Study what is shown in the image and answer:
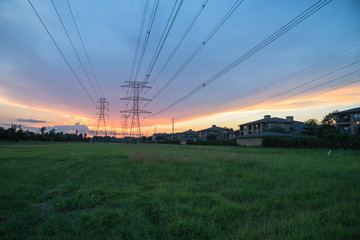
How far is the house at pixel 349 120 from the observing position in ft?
167

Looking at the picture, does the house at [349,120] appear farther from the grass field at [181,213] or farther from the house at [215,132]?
the grass field at [181,213]

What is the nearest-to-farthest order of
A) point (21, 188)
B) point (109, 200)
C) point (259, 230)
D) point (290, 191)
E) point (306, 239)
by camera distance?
1. point (306, 239)
2. point (259, 230)
3. point (109, 200)
4. point (290, 191)
5. point (21, 188)

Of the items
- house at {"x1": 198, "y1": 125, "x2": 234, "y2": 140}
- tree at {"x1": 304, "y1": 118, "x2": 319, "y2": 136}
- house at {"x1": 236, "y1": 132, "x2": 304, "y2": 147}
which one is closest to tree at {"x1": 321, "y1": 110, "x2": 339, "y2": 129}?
tree at {"x1": 304, "y1": 118, "x2": 319, "y2": 136}

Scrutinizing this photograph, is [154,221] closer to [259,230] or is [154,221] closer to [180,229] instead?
[180,229]

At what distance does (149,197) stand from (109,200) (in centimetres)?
110

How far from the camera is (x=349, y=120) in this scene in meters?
53.2

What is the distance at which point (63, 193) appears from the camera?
5.85 metres

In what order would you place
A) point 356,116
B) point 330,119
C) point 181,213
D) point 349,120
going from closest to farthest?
point 181,213, point 356,116, point 349,120, point 330,119

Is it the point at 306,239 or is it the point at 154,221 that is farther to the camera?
the point at 154,221

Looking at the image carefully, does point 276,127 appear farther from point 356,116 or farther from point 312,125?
point 356,116

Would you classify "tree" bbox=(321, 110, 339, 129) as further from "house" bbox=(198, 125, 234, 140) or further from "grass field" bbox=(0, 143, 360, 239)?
"grass field" bbox=(0, 143, 360, 239)

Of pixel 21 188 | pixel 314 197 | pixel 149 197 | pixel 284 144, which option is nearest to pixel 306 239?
pixel 314 197

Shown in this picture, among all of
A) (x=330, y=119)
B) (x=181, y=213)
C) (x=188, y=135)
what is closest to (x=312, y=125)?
(x=330, y=119)

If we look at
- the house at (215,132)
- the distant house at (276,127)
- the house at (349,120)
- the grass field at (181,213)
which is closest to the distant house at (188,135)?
the house at (215,132)
